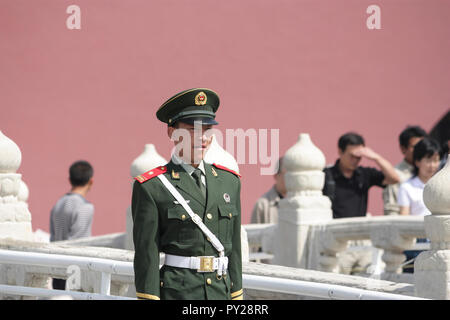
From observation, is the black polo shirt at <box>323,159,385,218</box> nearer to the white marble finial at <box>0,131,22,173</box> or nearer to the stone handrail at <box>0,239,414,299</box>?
the stone handrail at <box>0,239,414,299</box>

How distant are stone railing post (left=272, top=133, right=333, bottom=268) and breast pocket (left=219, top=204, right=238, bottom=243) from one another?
10.1 feet

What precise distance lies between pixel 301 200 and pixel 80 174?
4.67 feet

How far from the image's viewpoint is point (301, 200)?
6.20m

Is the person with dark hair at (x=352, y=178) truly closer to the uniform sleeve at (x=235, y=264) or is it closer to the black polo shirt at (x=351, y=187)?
the black polo shirt at (x=351, y=187)

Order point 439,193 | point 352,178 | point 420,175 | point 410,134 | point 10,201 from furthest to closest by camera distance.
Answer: point 410,134, point 352,178, point 420,175, point 10,201, point 439,193

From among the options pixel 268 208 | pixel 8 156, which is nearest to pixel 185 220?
pixel 8 156

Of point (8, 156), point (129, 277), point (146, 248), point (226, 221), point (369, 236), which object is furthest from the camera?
point (369, 236)

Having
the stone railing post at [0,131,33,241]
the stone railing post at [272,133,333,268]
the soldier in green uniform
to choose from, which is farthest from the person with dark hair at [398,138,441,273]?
the soldier in green uniform

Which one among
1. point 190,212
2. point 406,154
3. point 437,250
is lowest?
point 437,250

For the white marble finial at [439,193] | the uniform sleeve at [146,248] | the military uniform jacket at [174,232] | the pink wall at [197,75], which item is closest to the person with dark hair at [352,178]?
the pink wall at [197,75]

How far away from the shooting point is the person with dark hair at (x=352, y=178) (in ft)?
20.8

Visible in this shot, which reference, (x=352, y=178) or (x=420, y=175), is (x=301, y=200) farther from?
(x=420, y=175)

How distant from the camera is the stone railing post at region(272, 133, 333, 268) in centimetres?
620
